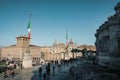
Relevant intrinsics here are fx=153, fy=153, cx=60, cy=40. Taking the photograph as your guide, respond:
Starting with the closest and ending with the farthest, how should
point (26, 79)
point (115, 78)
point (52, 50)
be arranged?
1. point (115, 78)
2. point (26, 79)
3. point (52, 50)

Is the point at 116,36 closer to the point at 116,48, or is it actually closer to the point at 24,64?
the point at 116,48

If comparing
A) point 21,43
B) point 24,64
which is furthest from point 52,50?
point 24,64

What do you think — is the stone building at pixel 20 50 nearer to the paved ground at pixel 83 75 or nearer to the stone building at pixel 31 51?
the stone building at pixel 31 51

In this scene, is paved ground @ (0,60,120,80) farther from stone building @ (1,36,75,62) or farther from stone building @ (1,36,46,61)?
stone building @ (1,36,46,61)

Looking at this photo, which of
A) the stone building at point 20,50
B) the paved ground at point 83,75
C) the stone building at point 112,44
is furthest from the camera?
the stone building at point 20,50

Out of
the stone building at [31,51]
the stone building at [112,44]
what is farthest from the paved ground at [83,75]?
the stone building at [31,51]

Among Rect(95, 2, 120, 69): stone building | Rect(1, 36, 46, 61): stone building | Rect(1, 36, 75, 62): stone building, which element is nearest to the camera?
Rect(95, 2, 120, 69): stone building

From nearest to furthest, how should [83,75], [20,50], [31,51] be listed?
[83,75] < [20,50] < [31,51]

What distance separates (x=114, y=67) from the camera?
14055 mm

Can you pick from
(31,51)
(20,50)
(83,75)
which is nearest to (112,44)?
(83,75)

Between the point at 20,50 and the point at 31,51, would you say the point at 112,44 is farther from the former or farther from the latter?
the point at 31,51

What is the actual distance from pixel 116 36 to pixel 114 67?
2.90 m

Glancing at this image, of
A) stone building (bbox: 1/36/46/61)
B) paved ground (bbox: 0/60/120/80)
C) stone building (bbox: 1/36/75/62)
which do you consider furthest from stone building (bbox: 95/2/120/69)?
stone building (bbox: 1/36/46/61)

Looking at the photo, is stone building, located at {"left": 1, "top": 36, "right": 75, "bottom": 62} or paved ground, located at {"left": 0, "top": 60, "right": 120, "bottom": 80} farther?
stone building, located at {"left": 1, "top": 36, "right": 75, "bottom": 62}
